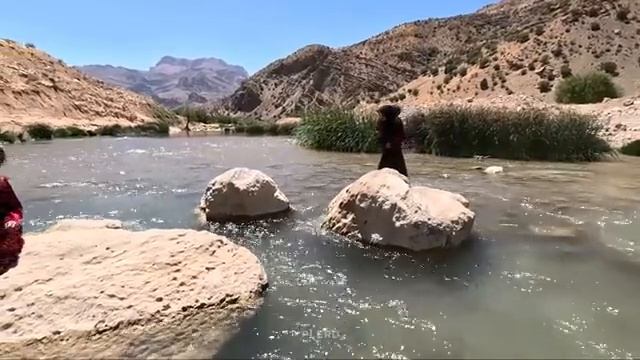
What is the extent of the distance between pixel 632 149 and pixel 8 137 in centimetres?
3225

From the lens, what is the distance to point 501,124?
21.8 meters

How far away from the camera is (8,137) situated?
1299 inches

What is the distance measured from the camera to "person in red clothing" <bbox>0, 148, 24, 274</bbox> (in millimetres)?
5832

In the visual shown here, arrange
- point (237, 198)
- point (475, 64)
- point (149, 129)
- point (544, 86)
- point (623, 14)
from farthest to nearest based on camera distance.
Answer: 1. point (475, 64)
2. point (623, 14)
3. point (149, 129)
4. point (544, 86)
5. point (237, 198)

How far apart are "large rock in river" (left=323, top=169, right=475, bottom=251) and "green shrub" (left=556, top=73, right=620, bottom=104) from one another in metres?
31.0

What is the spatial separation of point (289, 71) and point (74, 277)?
93.4 m

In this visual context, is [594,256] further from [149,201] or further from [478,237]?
[149,201]

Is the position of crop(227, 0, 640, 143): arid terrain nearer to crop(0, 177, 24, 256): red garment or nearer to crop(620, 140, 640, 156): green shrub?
crop(620, 140, 640, 156): green shrub

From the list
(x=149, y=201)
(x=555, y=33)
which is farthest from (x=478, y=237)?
(x=555, y=33)

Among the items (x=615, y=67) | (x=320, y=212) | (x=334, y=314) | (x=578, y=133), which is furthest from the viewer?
(x=615, y=67)

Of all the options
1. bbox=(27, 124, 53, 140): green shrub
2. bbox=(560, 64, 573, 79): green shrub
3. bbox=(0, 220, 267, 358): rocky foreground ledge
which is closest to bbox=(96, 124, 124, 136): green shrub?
bbox=(27, 124, 53, 140): green shrub

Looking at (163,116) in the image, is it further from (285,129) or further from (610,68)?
(610,68)

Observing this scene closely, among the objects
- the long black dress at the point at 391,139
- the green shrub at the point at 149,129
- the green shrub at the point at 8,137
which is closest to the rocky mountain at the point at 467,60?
the green shrub at the point at 149,129

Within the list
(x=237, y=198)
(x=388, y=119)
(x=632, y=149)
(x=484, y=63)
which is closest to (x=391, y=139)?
(x=388, y=119)
